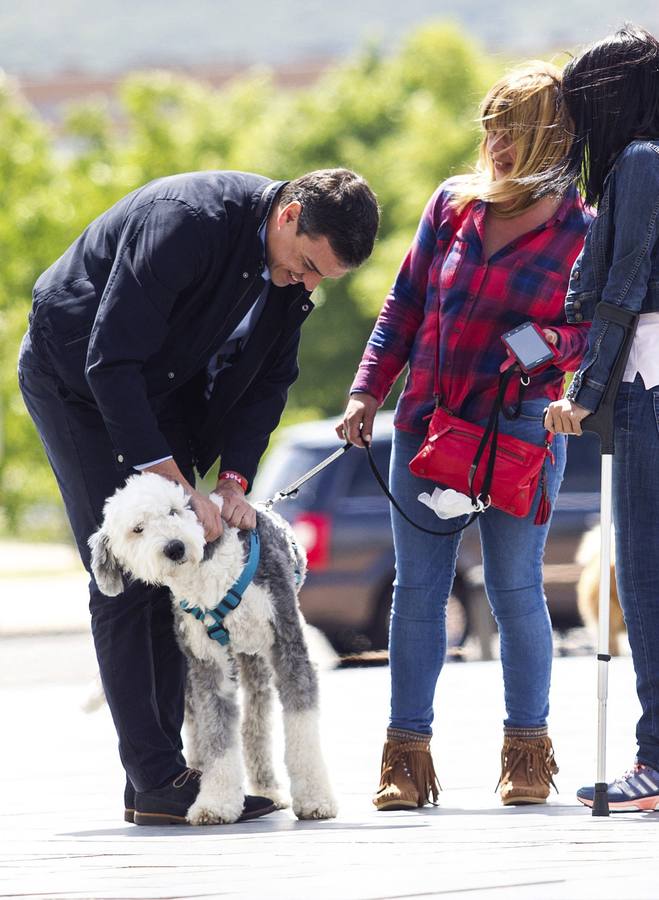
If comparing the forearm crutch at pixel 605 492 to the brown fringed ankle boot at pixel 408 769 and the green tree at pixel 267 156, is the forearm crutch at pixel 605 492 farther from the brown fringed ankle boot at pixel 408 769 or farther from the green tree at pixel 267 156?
the green tree at pixel 267 156

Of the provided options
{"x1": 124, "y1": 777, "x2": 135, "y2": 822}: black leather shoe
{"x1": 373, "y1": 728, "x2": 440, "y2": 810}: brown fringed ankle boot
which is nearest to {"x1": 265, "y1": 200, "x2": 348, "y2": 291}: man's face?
{"x1": 373, "y1": 728, "x2": 440, "y2": 810}: brown fringed ankle boot

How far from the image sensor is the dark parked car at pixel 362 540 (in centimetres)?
1067

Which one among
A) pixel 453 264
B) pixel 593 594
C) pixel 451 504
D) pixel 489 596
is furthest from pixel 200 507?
pixel 593 594

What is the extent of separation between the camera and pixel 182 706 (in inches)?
181

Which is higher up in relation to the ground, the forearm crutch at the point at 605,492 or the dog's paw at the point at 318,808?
the forearm crutch at the point at 605,492

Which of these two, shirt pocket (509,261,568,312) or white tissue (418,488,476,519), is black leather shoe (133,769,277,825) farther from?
shirt pocket (509,261,568,312)

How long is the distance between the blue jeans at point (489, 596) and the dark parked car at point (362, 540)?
608cm

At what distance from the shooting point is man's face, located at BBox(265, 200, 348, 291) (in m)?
4.09

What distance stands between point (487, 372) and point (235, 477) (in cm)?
83

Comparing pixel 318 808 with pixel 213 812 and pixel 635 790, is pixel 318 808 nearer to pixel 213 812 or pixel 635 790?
pixel 213 812

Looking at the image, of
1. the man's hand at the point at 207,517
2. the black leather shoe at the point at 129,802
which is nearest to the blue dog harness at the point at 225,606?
the man's hand at the point at 207,517

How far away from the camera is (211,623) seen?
A: 166 inches

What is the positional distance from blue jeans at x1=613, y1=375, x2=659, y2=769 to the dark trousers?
138 cm

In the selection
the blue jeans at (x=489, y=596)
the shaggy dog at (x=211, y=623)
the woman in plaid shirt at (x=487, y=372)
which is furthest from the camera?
the blue jeans at (x=489, y=596)
